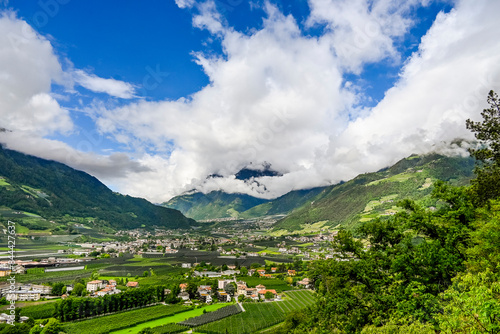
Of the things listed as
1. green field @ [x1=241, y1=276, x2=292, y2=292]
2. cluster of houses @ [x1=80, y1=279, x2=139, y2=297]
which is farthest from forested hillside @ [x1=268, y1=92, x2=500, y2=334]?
cluster of houses @ [x1=80, y1=279, x2=139, y2=297]

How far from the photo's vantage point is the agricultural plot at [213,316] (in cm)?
5399

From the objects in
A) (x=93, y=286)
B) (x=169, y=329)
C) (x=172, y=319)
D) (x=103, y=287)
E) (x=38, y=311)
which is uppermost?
(x=93, y=286)

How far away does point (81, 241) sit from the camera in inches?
6570

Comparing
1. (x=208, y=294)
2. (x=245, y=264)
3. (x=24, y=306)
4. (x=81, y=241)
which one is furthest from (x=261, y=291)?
(x=81, y=241)

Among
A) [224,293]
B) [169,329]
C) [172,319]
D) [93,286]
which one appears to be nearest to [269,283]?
[224,293]

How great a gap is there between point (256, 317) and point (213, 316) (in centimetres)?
988

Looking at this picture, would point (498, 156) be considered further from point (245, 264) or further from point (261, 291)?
point (245, 264)

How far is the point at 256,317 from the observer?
5844 cm

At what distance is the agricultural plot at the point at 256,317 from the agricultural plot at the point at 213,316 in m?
1.58

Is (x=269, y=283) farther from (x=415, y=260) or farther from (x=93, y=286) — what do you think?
(x=415, y=260)

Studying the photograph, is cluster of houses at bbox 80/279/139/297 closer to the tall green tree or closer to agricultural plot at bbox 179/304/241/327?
agricultural plot at bbox 179/304/241/327

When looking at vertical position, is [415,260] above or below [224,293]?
above

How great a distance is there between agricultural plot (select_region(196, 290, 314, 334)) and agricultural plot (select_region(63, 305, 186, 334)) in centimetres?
1302

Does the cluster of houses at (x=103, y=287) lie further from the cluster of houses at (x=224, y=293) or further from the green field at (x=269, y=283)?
the green field at (x=269, y=283)
